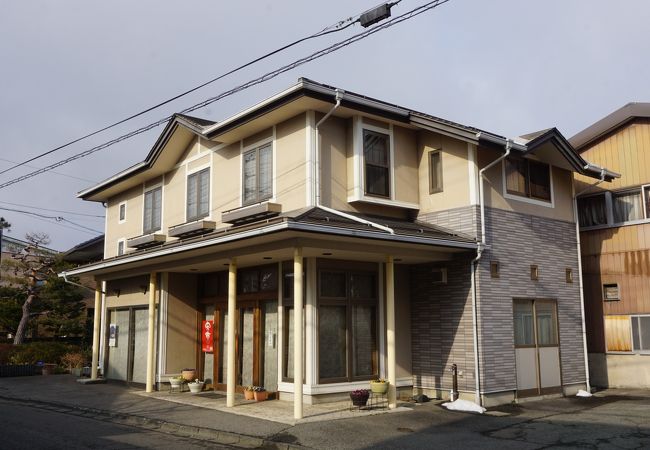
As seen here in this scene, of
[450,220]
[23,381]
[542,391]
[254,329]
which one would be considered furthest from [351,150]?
[23,381]

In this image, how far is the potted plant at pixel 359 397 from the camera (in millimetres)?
12344

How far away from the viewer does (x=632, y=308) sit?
1645 cm

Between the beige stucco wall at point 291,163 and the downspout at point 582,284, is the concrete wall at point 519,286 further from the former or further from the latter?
the beige stucco wall at point 291,163

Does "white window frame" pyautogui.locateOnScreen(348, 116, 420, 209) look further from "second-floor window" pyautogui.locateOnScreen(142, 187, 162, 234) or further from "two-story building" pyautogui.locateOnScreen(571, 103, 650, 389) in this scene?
"second-floor window" pyautogui.locateOnScreen(142, 187, 162, 234)

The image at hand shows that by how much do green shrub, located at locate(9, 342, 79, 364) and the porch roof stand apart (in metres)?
11.3

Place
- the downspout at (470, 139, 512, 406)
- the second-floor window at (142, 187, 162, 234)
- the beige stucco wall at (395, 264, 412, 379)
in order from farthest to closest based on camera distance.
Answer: the second-floor window at (142, 187, 162, 234), the beige stucco wall at (395, 264, 412, 379), the downspout at (470, 139, 512, 406)

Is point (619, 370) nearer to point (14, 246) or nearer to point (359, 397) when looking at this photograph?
point (359, 397)

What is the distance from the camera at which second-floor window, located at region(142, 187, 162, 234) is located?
755 inches

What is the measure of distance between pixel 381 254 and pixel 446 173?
2877 mm

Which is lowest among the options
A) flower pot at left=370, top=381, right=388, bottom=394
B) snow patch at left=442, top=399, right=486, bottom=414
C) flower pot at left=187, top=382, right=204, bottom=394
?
snow patch at left=442, top=399, right=486, bottom=414

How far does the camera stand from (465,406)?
500 inches

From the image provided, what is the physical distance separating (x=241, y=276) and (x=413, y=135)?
551 centimetres

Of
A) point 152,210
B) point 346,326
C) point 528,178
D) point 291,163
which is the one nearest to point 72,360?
point 152,210

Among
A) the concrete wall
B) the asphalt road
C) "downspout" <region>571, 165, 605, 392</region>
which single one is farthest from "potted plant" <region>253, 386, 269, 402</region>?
"downspout" <region>571, 165, 605, 392</region>
